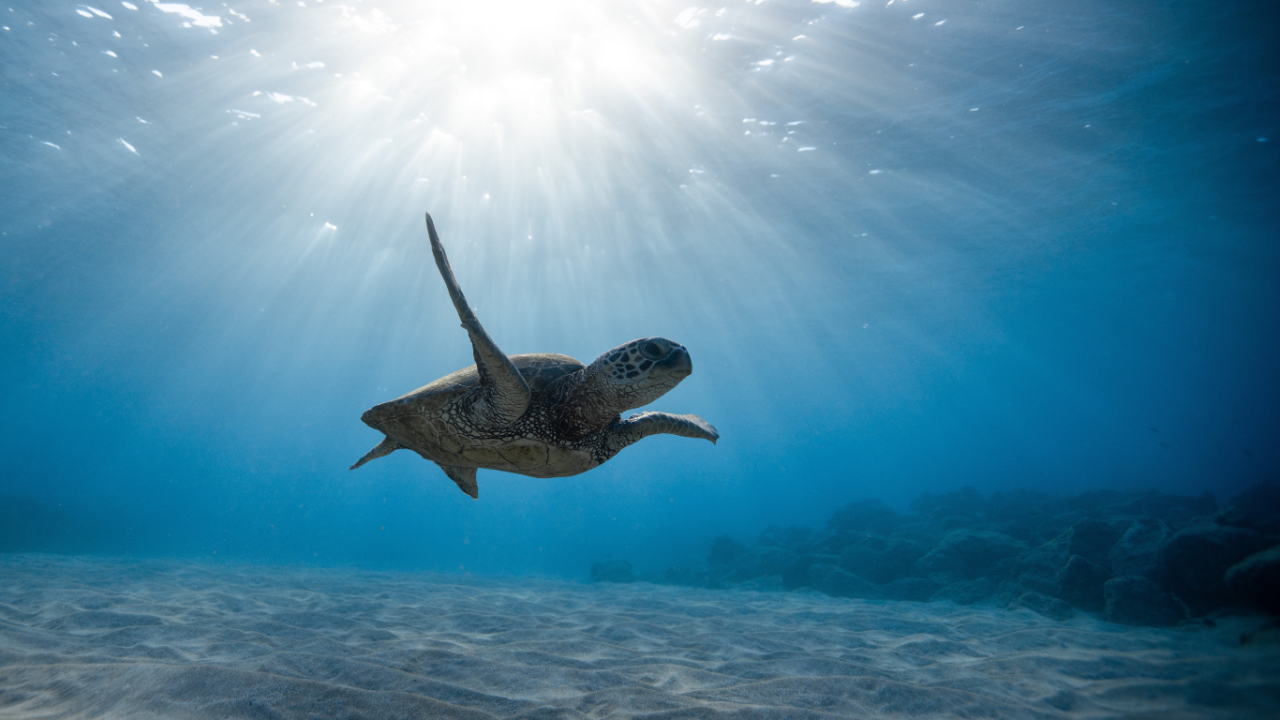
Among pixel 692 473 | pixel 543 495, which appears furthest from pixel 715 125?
pixel 692 473

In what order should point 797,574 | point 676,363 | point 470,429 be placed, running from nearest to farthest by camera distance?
point 676,363 < point 470,429 < point 797,574

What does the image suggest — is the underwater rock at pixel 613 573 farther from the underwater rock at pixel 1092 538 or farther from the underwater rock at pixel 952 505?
the underwater rock at pixel 952 505

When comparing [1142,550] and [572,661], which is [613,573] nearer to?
[572,661]

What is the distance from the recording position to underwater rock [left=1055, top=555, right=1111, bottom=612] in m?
7.29

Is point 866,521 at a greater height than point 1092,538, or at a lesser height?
lesser

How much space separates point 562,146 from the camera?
15984 mm

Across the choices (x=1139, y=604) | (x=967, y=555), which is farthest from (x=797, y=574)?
(x=1139, y=604)

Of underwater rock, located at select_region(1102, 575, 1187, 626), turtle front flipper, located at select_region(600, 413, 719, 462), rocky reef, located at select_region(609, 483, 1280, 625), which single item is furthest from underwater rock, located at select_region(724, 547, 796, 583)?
turtle front flipper, located at select_region(600, 413, 719, 462)

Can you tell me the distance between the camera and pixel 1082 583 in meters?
7.49

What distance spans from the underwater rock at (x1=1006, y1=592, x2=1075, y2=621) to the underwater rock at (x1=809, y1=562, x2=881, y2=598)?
312 cm

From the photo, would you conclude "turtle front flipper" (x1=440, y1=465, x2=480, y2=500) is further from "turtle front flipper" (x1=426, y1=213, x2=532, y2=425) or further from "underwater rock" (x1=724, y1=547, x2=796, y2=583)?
"underwater rock" (x1=724, y1=547, x2=796, y2=583)

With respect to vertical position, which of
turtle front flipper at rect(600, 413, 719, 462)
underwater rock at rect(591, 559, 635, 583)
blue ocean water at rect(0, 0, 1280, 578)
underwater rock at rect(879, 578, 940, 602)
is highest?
blue ocean water at rect(0, 0, 1280, 578)

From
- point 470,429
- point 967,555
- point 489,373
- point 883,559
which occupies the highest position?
point 489,373

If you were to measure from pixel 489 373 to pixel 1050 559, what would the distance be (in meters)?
11.5
